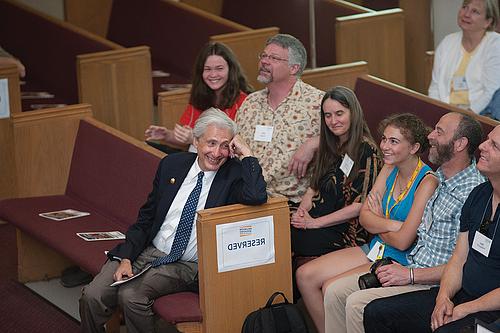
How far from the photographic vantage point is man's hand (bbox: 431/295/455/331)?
3932 mm

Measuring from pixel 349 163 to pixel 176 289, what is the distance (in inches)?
37.9

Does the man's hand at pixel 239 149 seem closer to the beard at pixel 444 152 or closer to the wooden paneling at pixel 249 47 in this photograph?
the beard at pixel 444 152

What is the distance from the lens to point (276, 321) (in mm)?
4379

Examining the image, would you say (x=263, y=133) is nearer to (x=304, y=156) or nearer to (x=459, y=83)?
(x=304, y=156)

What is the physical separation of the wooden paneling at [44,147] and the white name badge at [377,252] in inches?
→ 91.6

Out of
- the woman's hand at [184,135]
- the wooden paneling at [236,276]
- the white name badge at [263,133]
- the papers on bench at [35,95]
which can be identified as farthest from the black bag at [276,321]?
the papers on bench at [35,95]

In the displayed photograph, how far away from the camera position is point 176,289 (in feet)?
15.0

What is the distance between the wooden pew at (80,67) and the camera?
7.09m

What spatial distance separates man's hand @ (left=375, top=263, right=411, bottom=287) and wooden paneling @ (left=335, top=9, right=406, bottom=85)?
12.0 ft

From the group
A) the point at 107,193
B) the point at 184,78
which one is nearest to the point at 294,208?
the point at 107,193

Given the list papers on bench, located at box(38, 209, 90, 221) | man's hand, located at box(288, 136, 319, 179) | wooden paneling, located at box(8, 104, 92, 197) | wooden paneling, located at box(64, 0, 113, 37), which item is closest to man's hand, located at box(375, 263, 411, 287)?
man's hand, located at box(288, 136, 319, 179)

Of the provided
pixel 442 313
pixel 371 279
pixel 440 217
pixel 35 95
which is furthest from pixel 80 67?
pixel 442 313

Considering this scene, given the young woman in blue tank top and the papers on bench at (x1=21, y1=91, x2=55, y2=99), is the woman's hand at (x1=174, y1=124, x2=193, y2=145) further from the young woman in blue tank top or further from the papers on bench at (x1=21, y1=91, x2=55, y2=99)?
the papers on bench at (x1=21, y1=91, x2=55, y2=99)

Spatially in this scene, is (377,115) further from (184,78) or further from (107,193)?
(184,78)
